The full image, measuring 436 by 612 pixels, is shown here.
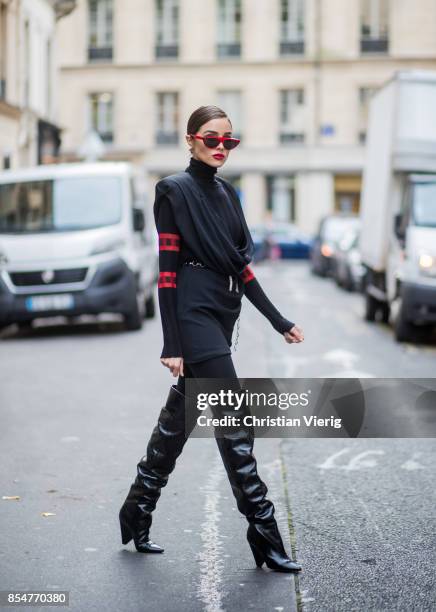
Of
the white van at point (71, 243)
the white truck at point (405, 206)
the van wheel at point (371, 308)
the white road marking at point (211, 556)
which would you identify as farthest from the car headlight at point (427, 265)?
the white road marking at point (211, 556)

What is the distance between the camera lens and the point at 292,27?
4841 centimetres

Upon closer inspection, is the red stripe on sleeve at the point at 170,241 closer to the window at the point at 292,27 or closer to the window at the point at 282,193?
the window at the point at 282,193

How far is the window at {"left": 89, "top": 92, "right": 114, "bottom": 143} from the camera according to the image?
49500 millimetres

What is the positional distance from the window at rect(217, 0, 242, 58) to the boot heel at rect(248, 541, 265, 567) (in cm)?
4567

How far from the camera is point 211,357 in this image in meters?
4.52

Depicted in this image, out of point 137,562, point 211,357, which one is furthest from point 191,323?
point 137,562

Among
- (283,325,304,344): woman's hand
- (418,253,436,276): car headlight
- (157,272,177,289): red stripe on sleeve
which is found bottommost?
(418,253,436,276): car headlight

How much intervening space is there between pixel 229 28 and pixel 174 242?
4582cm

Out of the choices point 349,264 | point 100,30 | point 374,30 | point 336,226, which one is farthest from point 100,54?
point 349,264

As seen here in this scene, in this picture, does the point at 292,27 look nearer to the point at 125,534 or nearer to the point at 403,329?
the point at 403,329

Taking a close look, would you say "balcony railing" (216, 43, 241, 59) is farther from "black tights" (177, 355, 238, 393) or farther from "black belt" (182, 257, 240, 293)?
"black tights" (177, 355, 238, 393)

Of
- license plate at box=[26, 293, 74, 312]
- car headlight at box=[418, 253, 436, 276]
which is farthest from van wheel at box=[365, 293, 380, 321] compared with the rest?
license plate at box=[26, 293, 74, 312]

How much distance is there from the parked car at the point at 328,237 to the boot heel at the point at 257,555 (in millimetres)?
25075

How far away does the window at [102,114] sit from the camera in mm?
49500
